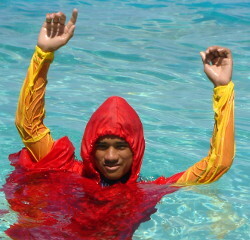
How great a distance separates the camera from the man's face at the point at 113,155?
4.53 m

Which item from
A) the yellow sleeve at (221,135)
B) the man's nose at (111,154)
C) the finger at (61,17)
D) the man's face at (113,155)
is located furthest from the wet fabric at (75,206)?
the finger at (61,17)

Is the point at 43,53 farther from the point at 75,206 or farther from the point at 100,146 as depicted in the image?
the point at 75,206

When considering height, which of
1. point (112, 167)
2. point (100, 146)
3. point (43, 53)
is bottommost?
point (112, 167)

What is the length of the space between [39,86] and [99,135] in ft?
1.96

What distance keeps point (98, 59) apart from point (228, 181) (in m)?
3.29

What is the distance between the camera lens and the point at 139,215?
177 inches

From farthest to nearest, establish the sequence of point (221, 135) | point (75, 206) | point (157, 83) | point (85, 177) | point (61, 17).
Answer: point (157, 83) < point (85, 177) < point (61, 17) < point (75, 206) < point (221, 135)

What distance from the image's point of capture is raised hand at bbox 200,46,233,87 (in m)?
4.38

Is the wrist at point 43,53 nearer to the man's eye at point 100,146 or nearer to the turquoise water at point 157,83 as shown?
the man's eye at point 100,146

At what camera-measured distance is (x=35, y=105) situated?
16.0 feet

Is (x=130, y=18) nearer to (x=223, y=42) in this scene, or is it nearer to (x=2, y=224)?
(x=223, y=42)

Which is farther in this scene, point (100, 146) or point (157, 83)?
point (157, 83)

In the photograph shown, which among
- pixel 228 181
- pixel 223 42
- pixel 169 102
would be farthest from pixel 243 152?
pixel 223 42

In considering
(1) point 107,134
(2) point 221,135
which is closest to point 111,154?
(1) point 107,134
